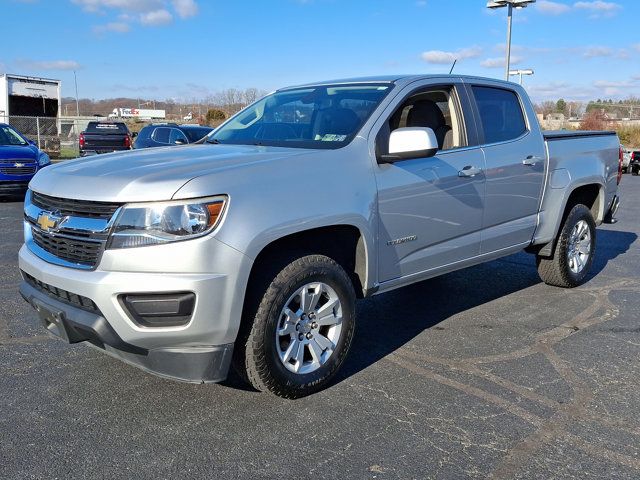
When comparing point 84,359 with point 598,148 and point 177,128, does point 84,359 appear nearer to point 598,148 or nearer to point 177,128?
point 598,148

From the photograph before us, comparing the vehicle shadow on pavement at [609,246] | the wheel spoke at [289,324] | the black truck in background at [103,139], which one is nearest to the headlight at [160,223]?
the wheel spoke at [289,324]

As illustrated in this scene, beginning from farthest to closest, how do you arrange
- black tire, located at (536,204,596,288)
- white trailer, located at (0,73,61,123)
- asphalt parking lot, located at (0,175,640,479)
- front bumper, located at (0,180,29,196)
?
white trailer, located at (0,73,61,123) < front bumper, located at (0,180,29,196) < black tire, located at (536,204,596,288) < asphalt parking lot, located at (0,175,640,479)

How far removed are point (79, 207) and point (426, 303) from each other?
11.1 feet

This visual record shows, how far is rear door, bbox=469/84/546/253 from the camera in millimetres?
4816

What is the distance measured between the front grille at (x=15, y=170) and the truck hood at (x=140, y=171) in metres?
9.63

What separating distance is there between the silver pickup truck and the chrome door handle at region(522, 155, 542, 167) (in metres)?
0.07

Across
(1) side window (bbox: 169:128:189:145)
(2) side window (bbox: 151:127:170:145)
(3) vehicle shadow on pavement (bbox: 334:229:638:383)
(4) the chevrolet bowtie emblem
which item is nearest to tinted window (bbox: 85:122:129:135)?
(2) side window (bbox: 151:127:170:145)

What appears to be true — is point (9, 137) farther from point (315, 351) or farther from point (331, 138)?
point (315, 351)

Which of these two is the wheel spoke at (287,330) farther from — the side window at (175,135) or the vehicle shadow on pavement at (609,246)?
the side window at (175,135)

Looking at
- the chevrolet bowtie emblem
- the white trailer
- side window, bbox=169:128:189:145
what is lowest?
the chevrolet bowtie emblem

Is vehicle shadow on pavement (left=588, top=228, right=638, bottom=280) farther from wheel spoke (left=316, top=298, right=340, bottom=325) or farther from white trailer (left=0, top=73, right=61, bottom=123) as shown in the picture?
white trailer (left=0, top=73, right=61, bottom=123)

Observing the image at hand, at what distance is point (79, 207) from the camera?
317 cm

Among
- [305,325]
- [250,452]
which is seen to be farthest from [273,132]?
[250,452]

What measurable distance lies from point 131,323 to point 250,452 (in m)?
0.86
